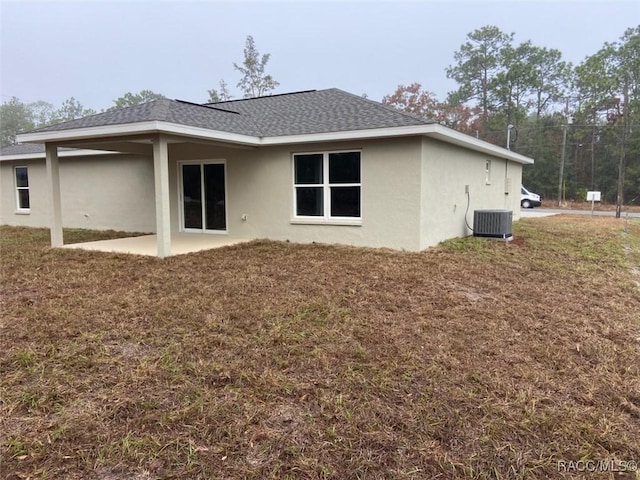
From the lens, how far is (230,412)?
9.62 ft

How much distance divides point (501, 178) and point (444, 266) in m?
8.90

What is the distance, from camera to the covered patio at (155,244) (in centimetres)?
891

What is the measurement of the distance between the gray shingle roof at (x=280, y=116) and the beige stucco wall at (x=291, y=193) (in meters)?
0.43

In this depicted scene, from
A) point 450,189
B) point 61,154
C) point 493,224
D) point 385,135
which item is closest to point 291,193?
point 385,135

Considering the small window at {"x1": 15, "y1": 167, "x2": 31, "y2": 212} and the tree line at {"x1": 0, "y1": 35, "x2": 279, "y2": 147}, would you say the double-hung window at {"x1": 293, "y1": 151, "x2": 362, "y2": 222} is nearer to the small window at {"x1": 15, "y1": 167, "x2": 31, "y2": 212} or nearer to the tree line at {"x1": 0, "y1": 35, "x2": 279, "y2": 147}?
the small window at {"x1": 15, "y1": 167, "x2": 31, "y2": 212}

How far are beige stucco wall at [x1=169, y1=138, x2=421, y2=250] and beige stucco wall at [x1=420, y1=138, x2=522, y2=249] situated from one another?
330 mm

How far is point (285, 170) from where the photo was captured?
9.85 meters

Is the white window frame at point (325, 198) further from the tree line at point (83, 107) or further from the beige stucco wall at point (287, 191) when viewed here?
the tree line at point (83, 107)

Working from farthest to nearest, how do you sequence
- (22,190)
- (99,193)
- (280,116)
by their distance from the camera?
(22,190), (99,193), (280,116)

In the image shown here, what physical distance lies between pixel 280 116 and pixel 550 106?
4347 centimetres

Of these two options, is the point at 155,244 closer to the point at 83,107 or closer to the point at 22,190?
the point at 22,190

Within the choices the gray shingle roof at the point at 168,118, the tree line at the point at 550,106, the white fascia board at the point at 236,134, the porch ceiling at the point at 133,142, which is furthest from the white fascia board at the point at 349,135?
the tree line at the point at 550,106

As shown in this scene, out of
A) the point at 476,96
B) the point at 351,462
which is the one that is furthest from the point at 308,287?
the point at 476,96

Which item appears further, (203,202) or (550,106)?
(550,106)
